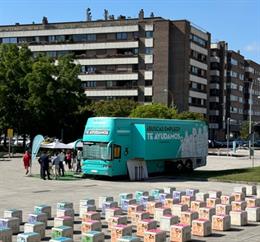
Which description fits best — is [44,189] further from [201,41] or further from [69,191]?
[201,41]

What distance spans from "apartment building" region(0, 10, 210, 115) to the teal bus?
197 ft

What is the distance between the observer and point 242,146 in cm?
9031

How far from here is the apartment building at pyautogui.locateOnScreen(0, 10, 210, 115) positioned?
3698 inches

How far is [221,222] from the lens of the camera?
48.2 ft

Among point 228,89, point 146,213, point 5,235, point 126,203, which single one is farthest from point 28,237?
point 228,89

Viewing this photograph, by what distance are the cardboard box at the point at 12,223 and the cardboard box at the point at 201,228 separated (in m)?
4.49

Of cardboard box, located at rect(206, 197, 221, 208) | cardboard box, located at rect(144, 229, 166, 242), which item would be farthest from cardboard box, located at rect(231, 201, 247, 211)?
cardboard box, located at rect(144, 229, 166, 242)

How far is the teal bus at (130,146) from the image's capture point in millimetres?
29125

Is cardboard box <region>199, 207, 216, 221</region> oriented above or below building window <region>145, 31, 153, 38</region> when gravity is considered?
below

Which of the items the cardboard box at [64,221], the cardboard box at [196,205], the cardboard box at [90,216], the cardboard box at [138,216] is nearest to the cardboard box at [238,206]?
the cardboard box at [196,205]

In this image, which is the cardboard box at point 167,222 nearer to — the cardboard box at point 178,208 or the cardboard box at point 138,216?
the cardboard box at point 138,216

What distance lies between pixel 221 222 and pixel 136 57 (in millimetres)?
80671

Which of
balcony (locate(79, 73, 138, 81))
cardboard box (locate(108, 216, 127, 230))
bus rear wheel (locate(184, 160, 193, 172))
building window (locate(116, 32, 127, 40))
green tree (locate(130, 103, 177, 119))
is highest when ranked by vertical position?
building window (locate(116, 32, 127, 40))

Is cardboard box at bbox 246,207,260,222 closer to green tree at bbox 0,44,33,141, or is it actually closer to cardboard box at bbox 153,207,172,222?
cardboard box at bbox 153,207,172,222
